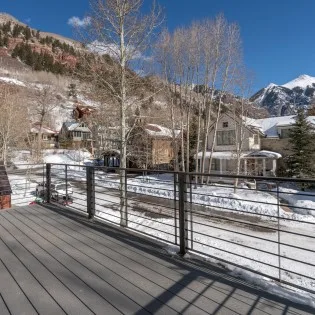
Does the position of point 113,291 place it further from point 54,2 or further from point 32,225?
point 54,2

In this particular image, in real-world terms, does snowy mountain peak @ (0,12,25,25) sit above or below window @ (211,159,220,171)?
above

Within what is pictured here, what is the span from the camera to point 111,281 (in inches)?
105

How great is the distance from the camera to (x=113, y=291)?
8.11 feet

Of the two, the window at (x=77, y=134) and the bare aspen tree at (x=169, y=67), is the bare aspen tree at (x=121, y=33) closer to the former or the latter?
the bare aspen tree at (x=169, y=67)

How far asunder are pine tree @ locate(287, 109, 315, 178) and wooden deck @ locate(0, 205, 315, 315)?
65.2ft

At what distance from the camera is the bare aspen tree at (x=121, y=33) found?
1062 cm

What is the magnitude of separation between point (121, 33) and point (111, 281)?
32.2 feet

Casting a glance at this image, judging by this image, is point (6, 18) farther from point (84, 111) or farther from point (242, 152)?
point (242, 152)

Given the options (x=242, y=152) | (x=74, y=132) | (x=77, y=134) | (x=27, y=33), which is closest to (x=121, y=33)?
(x=242, y=152)

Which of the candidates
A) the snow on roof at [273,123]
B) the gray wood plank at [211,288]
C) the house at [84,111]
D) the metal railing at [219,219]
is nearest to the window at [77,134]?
the house at [84,111]

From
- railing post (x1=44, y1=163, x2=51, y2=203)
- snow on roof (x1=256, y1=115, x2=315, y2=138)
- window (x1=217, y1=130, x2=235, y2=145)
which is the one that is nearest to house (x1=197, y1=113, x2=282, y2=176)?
window (x1=217, y1=130, x2=235, y2=145)

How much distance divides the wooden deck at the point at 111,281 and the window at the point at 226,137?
2470 centimetres

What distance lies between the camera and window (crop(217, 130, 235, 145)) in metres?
27.6

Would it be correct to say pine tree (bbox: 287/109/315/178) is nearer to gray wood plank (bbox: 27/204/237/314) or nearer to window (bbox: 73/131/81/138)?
gray wood plank (bbox: 27/204/237/314)
